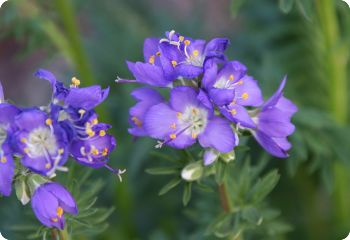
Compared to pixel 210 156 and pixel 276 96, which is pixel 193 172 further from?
pixel 276 96

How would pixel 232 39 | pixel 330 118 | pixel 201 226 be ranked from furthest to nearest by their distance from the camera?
pixel 232 39 → pixel 330 118 → pixel 201 226

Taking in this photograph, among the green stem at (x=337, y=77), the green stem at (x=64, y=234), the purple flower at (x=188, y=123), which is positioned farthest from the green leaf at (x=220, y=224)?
the green stem at (x=337, y=77)

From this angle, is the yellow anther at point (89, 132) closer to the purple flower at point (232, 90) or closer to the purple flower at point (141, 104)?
the purple flower at point (141, 104)

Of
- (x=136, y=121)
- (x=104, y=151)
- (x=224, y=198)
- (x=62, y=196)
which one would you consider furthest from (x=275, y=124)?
(x=62, y=196)

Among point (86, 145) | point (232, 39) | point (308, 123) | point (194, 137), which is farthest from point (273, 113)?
point (232, 39)

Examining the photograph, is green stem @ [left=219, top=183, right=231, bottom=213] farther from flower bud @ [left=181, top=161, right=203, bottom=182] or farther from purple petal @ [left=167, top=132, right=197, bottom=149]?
purple petal @ [left=167, top=132, right=197, bottom=149]

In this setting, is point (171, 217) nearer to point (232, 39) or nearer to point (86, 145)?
point (232, 39)
